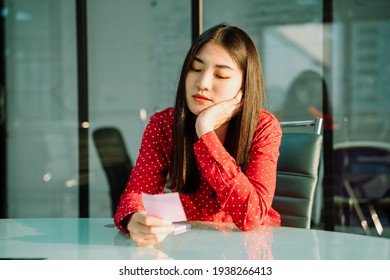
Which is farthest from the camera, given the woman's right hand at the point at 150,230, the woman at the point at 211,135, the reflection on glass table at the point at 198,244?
the woman at the point at 211,135

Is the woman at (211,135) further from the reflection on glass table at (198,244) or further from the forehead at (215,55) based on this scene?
the reflection on glass table at (198,244)

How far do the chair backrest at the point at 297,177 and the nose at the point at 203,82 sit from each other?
459mm

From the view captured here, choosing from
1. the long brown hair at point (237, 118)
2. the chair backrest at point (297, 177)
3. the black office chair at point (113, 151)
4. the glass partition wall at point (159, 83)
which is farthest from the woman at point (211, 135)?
the black office chair at point (113, 151)

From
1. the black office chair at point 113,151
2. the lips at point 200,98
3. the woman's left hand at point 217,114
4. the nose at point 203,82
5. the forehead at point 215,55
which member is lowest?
the black office chair at point 113,151

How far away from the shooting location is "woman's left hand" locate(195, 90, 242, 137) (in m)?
1.50

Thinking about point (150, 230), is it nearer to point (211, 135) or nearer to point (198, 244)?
point (198, 244)

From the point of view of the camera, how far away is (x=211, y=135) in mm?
1474

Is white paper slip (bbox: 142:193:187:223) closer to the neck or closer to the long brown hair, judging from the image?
the long brown hair

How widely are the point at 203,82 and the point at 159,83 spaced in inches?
107

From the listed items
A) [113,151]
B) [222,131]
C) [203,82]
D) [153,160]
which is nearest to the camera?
[203,82]

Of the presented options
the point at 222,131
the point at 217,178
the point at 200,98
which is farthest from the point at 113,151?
the point at 217,178

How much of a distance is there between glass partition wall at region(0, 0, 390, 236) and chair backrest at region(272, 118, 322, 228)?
1908mm

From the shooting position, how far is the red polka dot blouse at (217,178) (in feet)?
4.44

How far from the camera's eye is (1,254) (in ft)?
3.58
